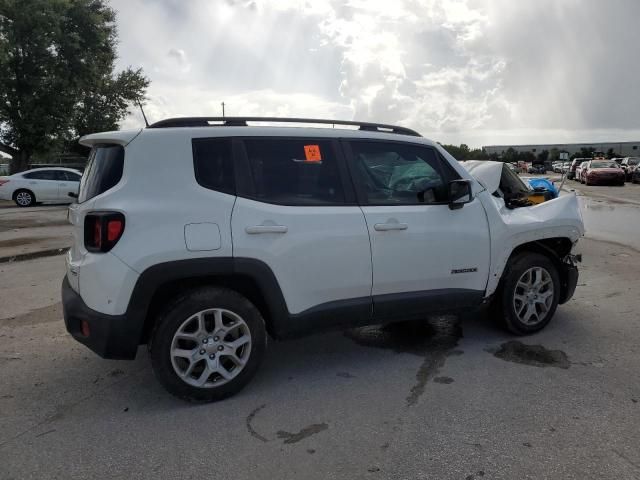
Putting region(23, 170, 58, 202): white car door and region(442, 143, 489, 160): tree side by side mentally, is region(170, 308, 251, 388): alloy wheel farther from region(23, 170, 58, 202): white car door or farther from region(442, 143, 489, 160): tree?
region(23, 170, 58, 202): white car door

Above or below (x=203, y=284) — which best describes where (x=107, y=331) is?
below

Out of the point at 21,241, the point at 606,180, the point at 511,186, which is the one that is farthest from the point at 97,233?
the point at 606,180

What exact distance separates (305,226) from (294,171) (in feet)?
1.40

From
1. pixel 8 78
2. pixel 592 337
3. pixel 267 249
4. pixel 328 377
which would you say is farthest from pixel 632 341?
pixel 8 78

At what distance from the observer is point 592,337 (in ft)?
15.5

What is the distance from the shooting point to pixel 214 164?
356cm

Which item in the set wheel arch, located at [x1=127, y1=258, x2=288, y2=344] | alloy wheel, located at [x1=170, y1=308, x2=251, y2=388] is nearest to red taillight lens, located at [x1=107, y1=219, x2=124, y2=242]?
wheel arch, located at [x1=127, y1=258, x2=288, y2=344]

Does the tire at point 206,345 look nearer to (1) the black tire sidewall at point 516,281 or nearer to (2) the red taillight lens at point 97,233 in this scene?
(2) the red taillight lens at point 97,233

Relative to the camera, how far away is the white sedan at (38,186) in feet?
62.6

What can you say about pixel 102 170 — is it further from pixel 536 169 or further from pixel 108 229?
pixel 536 169

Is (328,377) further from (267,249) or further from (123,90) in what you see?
(123,90)

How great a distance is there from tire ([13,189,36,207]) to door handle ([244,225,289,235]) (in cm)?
1876

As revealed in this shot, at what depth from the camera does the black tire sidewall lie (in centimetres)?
458

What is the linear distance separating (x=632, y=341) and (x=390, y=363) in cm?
219
